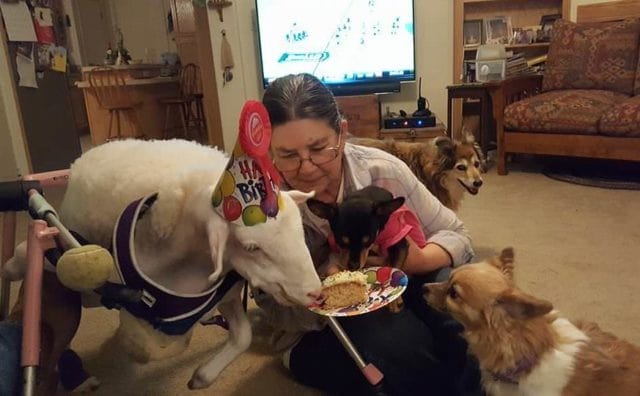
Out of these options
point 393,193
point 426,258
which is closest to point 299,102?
point 393,193

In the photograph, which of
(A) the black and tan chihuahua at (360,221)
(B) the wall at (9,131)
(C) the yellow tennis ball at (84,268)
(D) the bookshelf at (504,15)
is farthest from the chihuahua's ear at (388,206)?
(B) the wall at (9,131)

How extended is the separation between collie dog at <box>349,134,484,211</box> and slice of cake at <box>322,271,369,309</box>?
1530 mm

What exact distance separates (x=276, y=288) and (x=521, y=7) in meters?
4.27

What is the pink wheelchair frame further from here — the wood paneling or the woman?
the wood paneling

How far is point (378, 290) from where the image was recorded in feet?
4.44

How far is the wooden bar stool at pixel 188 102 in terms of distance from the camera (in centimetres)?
704

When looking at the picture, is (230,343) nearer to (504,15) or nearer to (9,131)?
(9,131)

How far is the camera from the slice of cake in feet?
4.15

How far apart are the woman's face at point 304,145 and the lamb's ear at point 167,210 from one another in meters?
0.39

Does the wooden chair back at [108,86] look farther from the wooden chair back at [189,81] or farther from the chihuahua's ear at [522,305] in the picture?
the chihuahua's ear at [522,305]

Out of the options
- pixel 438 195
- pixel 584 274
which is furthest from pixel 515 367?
pixel 438 195

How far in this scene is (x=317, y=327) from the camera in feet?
5.23

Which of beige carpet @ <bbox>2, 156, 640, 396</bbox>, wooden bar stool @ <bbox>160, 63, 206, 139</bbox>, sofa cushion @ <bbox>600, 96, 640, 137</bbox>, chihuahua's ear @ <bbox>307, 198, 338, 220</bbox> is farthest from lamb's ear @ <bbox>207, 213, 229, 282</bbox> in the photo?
wooden bar stool @ <bbox>160, 63, 206, 139</bbox>

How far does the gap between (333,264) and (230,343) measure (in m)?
0.45
